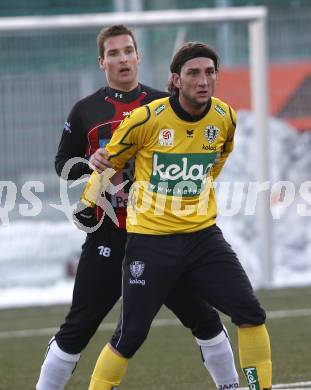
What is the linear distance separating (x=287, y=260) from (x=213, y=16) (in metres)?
2.70

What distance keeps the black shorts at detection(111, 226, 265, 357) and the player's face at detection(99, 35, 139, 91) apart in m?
0.87

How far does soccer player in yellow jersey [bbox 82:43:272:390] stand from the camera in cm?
518

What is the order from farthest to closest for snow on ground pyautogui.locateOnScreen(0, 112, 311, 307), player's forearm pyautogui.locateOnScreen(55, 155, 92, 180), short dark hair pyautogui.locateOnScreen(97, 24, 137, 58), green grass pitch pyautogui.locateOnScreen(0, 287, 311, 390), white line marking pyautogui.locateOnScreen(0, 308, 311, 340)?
snow on ground pyautogui.locateOnScreen(0, 112, 311, 307)
white line marking pyautogui.locateOnScreen(0, 308, 311, 340)
green grass pitch pyautogui.locateOnScreen(0, 287, 311, 390)
short dark hair pyautogui.locateOnScreen(97, 24, 137, 58)
player's forearm pyautogui.locateOnScreen(55, 155, 92, 180)

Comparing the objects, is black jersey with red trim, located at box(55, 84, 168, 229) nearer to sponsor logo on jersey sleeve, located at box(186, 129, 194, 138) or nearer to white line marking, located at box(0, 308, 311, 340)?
sponsor logo on jersey sleeve, located at box(186, 129, 194, 138)

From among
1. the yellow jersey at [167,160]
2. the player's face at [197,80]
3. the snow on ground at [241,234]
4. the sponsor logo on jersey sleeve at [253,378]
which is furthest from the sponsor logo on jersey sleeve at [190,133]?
the snow on ground at [241,234]

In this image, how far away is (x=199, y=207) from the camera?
5.36m

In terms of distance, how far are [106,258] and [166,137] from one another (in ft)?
2.39

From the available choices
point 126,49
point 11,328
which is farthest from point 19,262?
point 126,49

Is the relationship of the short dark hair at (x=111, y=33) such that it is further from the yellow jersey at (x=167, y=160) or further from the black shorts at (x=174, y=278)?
the black shorts at (x=174, y=278)

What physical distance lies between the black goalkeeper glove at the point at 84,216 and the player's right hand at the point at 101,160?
11.4 inches

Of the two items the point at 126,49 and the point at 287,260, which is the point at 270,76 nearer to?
the point at 287,260

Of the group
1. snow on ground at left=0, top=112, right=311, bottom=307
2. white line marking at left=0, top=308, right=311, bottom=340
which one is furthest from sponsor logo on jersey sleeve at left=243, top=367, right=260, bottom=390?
snow on ground at left=0, top=112, right=311, bottom=307

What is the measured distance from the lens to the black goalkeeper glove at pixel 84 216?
5.55 m

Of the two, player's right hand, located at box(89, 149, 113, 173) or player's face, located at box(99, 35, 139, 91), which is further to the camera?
player's face, located at box(99, 35, 139, 91)
